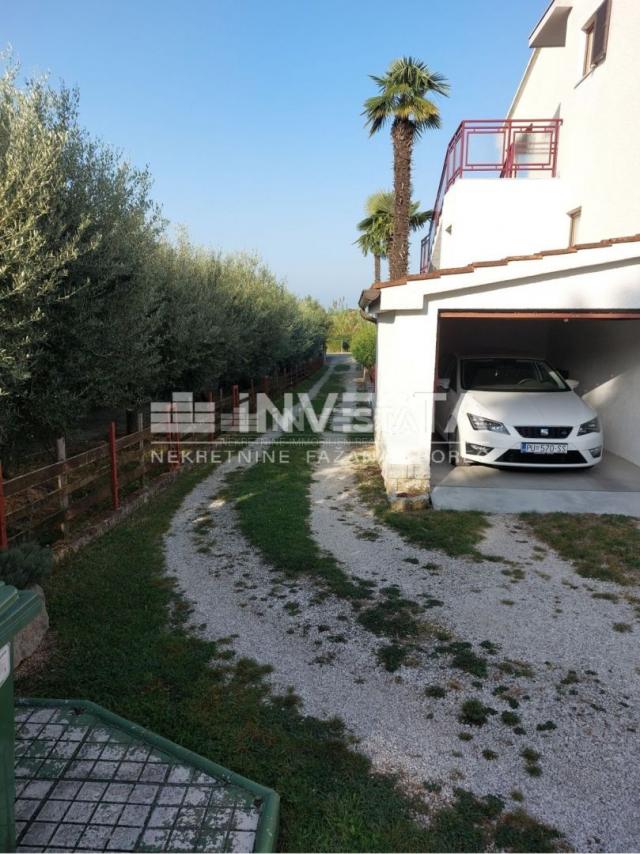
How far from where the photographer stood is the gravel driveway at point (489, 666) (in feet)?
8.55

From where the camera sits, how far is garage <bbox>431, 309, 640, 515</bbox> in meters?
6.62

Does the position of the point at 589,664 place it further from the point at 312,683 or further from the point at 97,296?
the point at 97,296

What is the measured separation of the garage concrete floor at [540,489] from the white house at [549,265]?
0.03 meters

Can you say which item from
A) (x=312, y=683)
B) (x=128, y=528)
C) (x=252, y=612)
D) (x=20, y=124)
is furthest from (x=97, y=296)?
(x=312, y=683)

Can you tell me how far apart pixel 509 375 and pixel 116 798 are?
775 cm

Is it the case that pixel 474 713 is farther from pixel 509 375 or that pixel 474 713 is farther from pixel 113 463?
pixel 509 375

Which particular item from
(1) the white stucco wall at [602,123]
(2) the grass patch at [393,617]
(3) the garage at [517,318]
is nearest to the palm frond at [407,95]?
(1) the white stucco wall at [602,123]

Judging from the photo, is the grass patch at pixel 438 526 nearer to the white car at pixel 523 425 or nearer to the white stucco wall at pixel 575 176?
the white car at pixel 523 425

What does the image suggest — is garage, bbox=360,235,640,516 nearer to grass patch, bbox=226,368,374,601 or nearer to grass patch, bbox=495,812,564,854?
grass patch, bbox=226,368,374,601

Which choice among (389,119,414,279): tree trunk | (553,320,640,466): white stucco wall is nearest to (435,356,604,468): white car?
(553,320,640,466): white stucco wall

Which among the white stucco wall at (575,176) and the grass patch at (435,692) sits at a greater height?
the white stucco wall at (575,176)

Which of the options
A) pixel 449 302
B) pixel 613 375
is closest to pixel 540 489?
pixel 449 302

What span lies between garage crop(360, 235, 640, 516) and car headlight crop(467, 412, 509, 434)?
21.1 inches

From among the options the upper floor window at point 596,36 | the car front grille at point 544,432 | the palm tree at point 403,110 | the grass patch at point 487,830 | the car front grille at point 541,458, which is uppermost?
the palm tree at point 403,110
